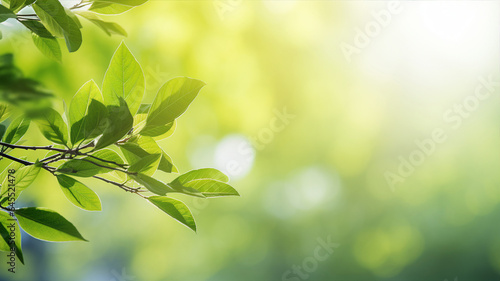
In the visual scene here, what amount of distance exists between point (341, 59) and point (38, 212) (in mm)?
4727

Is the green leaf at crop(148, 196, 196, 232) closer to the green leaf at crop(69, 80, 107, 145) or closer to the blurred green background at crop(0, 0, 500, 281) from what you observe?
the green leaf at crop(69, 80, 107, 145)

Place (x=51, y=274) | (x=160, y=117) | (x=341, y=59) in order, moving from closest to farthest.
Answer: (x=160, y=117) → (x=51, y=274) → (x=341, y=59)

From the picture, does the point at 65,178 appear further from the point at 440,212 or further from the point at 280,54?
the point at 440,212

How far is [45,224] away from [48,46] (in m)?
0.18

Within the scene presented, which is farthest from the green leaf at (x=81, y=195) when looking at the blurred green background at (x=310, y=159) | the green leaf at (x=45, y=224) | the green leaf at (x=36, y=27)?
the blurred green background at (x=310, y=159)

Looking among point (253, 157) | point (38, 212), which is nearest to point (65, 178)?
point (38, 212)

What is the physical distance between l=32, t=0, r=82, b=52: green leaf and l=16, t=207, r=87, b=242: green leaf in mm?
137

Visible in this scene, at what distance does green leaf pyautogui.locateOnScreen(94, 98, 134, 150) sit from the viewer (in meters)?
0.26

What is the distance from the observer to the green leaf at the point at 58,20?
0.31 m

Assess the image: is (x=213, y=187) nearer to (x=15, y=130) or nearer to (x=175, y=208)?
(x=175, y=208)

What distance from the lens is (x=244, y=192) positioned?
464cm

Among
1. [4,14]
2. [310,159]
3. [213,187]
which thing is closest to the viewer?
[4,14]

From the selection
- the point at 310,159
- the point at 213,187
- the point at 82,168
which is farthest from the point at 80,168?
the point at 310,159

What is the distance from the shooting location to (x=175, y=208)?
1.01ft
